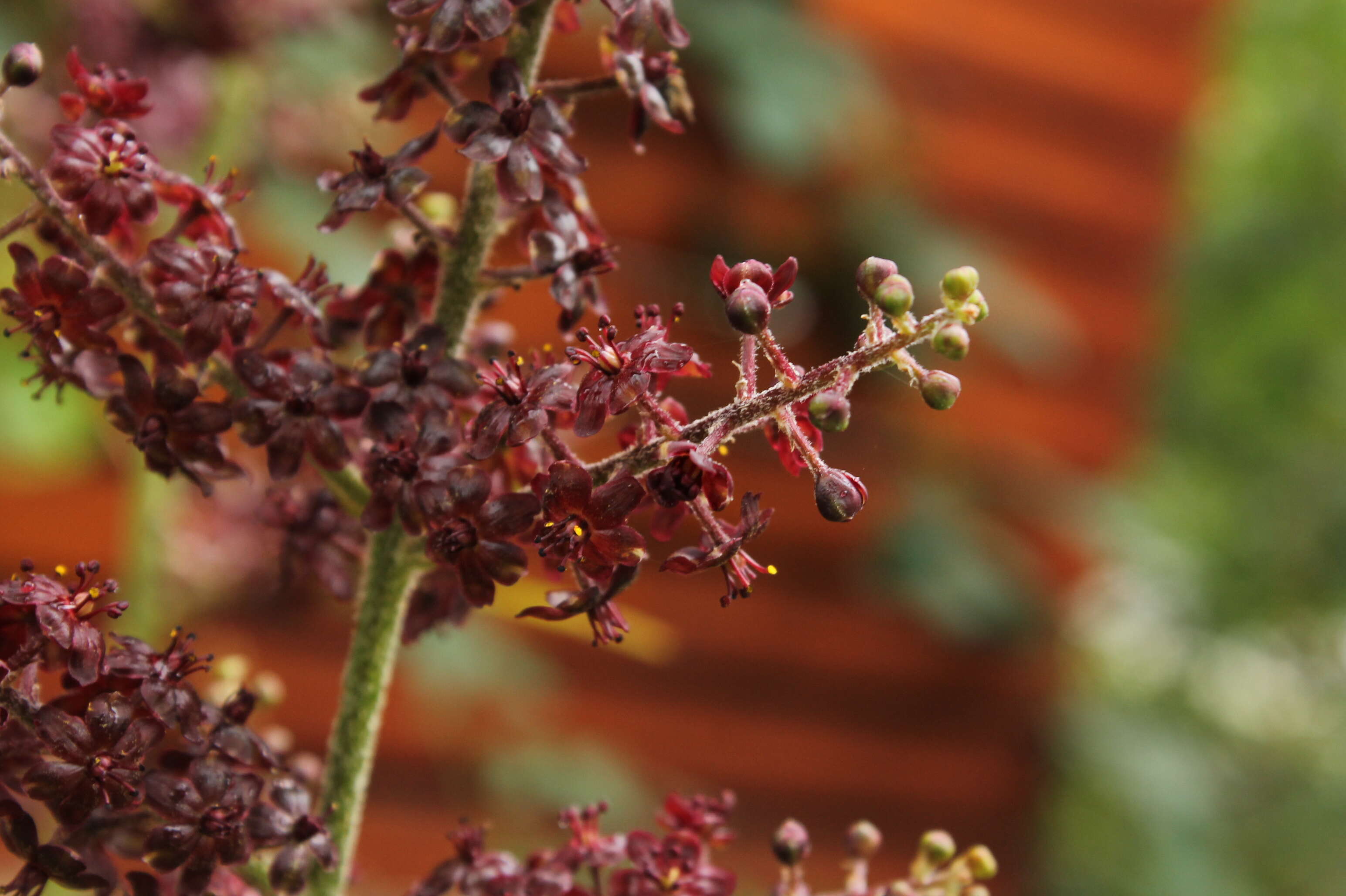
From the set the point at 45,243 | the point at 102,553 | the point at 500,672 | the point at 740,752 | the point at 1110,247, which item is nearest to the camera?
the point at 45,243

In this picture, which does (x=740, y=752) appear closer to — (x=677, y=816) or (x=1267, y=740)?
(x=677, y=816)

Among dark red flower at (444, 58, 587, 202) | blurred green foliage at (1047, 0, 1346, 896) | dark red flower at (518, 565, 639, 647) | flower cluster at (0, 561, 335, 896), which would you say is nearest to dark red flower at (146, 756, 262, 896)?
flower cluster at (0, 561, 335, 896)

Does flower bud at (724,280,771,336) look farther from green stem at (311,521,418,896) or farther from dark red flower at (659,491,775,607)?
green stem at (311,521,418,896)

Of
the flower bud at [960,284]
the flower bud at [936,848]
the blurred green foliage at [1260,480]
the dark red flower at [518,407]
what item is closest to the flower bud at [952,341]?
the flower bud at [960,284]

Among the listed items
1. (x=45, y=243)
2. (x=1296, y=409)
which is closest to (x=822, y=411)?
(x=45, y=243)

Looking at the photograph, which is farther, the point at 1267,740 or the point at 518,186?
the point at 1267,740

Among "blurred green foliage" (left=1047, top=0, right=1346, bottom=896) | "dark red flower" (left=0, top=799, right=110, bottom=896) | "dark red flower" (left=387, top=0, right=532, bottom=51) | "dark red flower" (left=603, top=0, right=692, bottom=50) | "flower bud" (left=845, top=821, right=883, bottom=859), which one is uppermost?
"blurred green foliage" (left=1047, top=0, right=1346, bottom=896)
